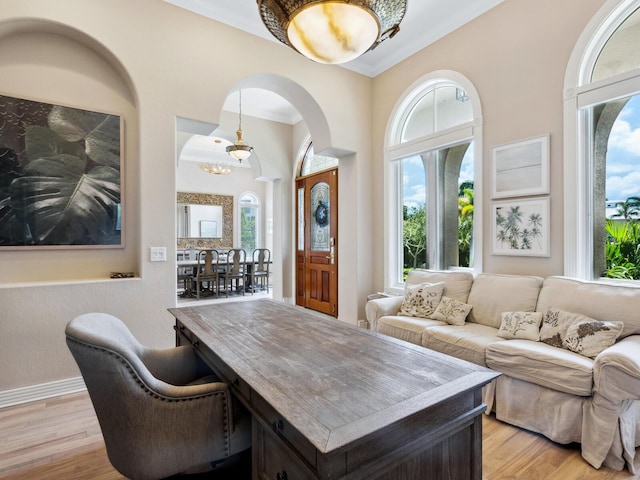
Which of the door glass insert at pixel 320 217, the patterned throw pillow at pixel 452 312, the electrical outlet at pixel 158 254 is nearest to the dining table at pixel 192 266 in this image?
the door glass insert at pixel 320 217

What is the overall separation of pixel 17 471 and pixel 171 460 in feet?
4.26

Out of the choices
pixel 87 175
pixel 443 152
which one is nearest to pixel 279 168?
pixel 443 152

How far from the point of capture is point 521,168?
118 inches

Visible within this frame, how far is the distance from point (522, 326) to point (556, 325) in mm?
209

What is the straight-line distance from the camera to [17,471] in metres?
1.81

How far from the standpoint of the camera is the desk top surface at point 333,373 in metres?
0.91

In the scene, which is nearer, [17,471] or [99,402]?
[99,402]

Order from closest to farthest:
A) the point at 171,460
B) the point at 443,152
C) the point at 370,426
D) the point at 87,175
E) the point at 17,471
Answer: the point at 370,426 → the point at 171,460 → the point at 17,471 → the point at 87,175 → the point at 443,152

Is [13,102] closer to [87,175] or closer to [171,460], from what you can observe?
[87,175]

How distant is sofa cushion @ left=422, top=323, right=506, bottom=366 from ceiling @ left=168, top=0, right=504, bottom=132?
271cm

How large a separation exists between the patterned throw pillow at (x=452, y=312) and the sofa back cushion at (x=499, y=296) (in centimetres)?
11

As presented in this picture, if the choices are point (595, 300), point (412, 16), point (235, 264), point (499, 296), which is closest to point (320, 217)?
point (235, 264)

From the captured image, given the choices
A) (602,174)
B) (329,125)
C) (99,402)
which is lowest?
(99,402)

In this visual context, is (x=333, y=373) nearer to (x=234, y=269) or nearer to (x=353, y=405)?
(x=353, y=405)
